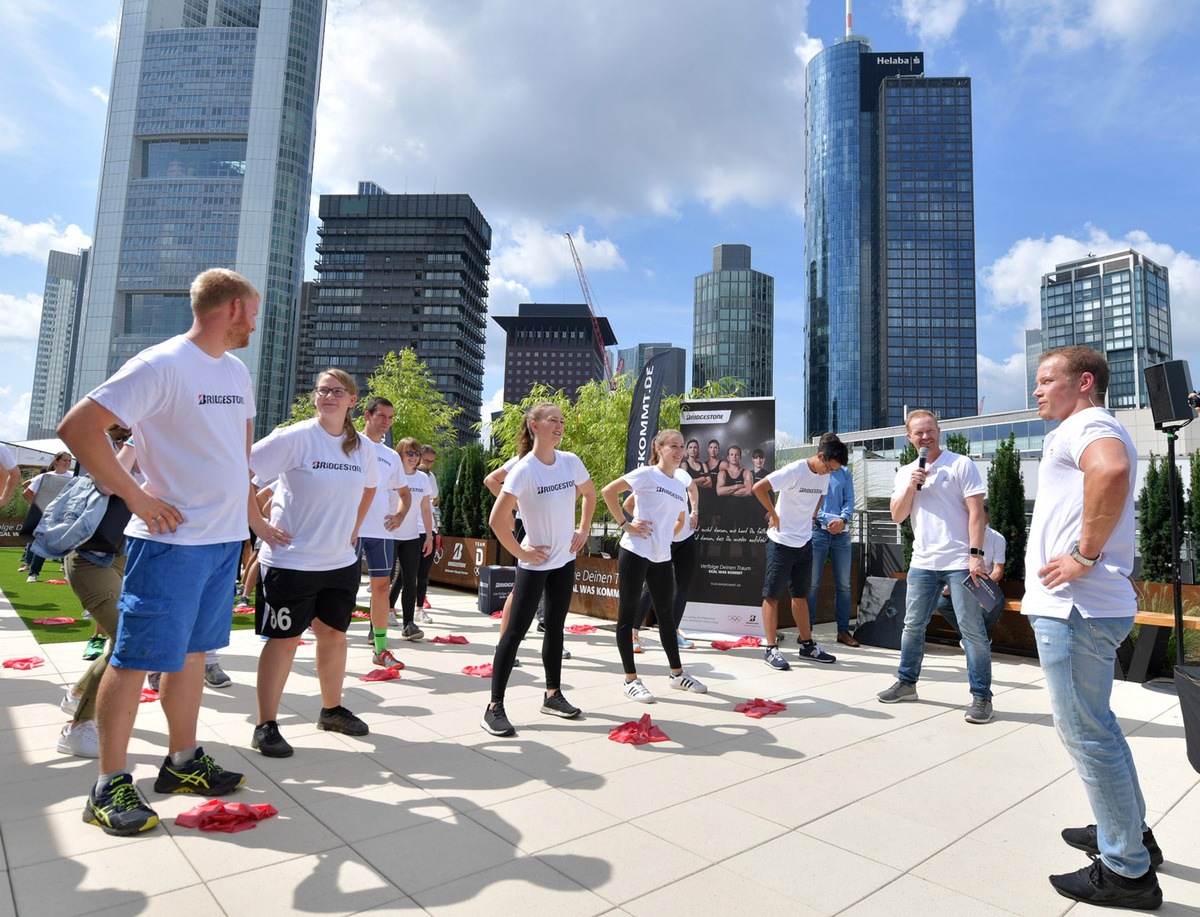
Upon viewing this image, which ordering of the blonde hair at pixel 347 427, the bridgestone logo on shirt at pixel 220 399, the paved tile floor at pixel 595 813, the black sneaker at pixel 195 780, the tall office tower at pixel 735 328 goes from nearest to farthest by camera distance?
the paved tile floor at pixel 595 813
the bridgestone logo on shirt at pixel 220 399
the black sneaker at pixel 195 780
the blonde hair at pixel 347 427
the tall office tower at pixel 735 328

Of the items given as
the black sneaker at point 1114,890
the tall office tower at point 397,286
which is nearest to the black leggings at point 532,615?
the black sneaker at point 1114,890

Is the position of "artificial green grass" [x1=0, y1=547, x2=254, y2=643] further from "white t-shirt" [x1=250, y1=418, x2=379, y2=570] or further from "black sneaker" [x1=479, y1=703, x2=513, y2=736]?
"black sneaker" [x1=479, y1=703, x2=513, y2=736]

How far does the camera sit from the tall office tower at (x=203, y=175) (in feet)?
348

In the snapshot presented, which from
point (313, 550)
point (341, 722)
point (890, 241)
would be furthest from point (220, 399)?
point (890, 241)

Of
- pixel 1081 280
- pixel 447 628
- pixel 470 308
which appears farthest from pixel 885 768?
pixel 1081 280

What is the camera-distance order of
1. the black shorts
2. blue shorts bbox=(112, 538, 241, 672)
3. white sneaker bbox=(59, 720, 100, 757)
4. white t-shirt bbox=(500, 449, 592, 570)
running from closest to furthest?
blue shorts bbox=(112, 538, 241, 672) < white sneaker bbox=(59, 720, 100, 757) < the black shorts < white t-shirt bbox=(500, 449, 592, 570)

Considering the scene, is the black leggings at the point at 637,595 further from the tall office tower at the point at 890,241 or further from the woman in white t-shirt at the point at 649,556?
the tall office tower at the point at 890,241

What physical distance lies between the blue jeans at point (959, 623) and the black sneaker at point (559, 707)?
93.6 inches

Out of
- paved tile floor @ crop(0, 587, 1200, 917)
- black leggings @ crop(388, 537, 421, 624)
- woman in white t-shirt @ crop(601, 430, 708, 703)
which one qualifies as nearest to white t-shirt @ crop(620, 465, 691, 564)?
woman in white t-shirt @ crop(601, 430, 708, 703)

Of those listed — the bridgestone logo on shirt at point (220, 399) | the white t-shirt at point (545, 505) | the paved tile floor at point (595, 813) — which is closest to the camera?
the paved tile floor at point (595, 813)

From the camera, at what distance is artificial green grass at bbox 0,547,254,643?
268 inches

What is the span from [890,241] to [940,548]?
143168mm

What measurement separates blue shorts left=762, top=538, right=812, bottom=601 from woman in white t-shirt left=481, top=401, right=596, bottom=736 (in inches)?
108

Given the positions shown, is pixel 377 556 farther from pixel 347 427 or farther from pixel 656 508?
pixel 656 508
